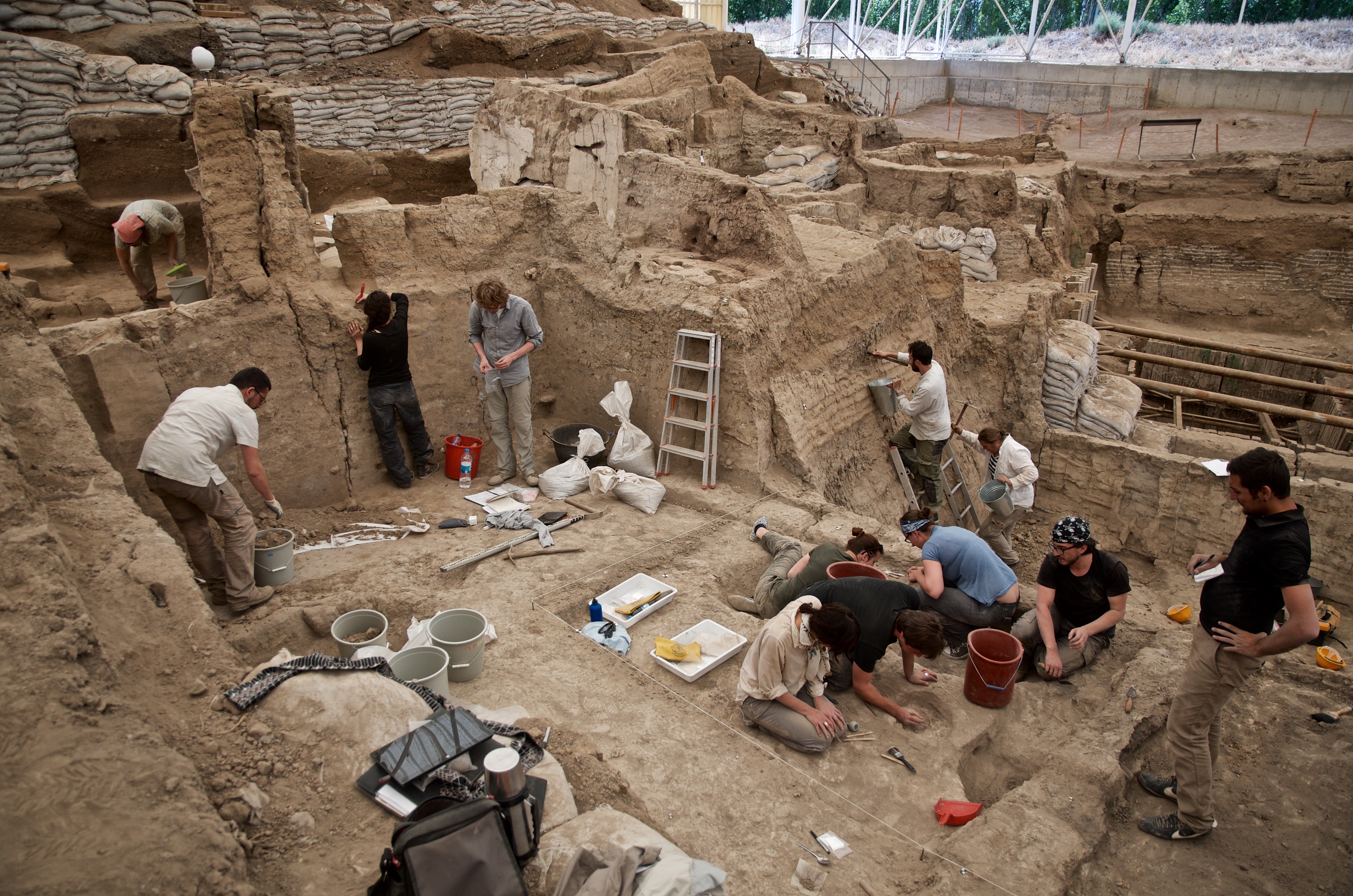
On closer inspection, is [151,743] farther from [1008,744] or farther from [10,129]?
[10,129]

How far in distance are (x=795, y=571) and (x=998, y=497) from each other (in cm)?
279

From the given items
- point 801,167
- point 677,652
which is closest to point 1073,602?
point 677,652

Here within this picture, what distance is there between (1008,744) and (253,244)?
266 inches

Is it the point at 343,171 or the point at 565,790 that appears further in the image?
the point at 343,171

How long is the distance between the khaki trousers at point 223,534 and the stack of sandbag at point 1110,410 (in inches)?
368

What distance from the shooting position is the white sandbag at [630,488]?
22.5 ft

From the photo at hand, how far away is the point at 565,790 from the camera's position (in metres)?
3.54

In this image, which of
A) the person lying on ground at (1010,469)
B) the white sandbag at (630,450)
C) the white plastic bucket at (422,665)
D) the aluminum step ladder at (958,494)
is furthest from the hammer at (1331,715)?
the white plastic bucket at (422,665)

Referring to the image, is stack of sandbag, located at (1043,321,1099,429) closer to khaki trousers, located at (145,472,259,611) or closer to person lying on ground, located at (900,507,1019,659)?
person lying on ground, located at (900,507,1019,659)

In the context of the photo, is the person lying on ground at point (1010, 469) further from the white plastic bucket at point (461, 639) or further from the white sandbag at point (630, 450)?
the white plastic bucket at point (461, 639)

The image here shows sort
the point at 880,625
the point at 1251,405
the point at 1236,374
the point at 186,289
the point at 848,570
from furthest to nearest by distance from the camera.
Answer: the point at 1236,374 < the point at 1251,405 < the point at 186,289 < the point at 848,570 < the point at 880,625

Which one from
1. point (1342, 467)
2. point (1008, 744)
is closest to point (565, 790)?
point (1008, 744)

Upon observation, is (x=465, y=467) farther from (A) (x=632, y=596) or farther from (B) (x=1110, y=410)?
(B) (x=1110, y=410)

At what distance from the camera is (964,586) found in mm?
5555
